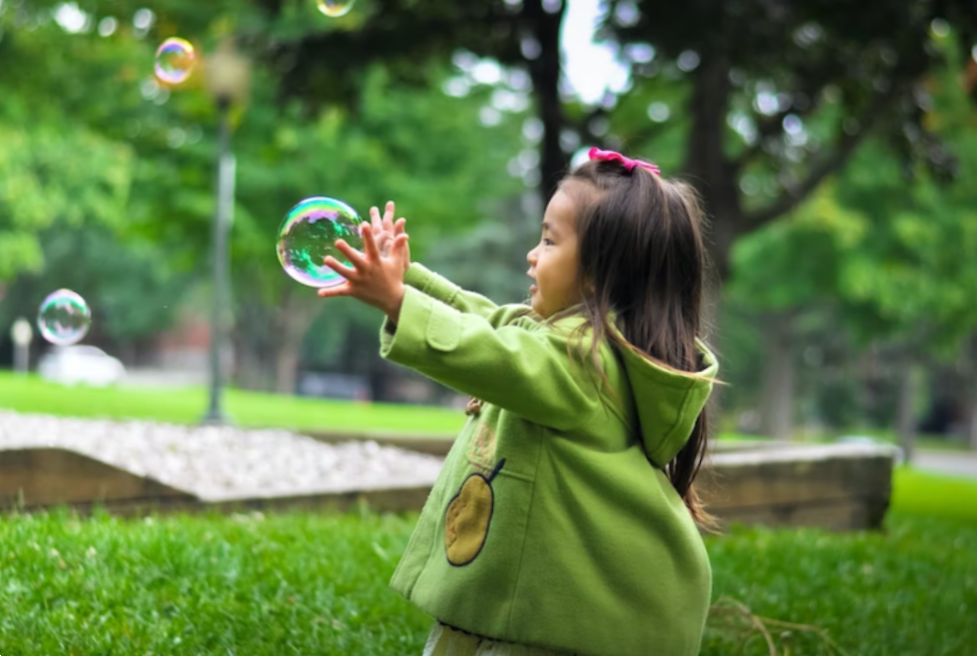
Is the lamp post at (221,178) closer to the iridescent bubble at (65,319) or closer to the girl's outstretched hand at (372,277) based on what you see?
the iridescent bubble at (65,319)

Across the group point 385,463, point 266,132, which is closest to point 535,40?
point 385,463

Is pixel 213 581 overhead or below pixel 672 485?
below

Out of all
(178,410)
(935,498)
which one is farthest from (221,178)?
(935,498)

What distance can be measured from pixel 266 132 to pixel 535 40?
13282 mm

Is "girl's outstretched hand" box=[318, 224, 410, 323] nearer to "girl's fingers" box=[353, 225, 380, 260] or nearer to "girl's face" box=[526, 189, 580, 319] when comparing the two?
"girl's fingers" box=[353, 225, 380, 260]

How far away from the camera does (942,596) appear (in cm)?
536

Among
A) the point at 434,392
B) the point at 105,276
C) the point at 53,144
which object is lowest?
the point at 434,392

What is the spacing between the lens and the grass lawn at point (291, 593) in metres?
3.54

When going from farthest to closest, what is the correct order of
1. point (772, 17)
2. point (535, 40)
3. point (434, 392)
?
point (434, 392), point (535, 40), point (772, 17)

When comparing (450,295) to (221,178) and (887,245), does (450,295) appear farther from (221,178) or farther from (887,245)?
(887,245)

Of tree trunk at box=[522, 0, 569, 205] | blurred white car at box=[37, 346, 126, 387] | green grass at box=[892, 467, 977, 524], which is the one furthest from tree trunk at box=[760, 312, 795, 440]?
tree trunk at box=[522, 0, 569, 205]

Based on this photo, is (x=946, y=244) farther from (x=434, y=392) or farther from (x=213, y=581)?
(x=434, y=392)

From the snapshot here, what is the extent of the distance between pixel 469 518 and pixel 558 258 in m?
0.59

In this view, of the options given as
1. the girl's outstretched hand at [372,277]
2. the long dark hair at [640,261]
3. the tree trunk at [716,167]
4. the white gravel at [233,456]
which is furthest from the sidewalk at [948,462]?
the girl's outstretched hand at [372,277]
